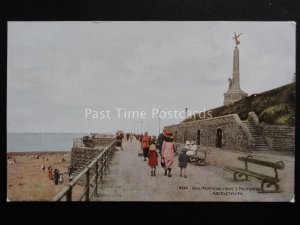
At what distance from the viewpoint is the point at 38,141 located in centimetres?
436

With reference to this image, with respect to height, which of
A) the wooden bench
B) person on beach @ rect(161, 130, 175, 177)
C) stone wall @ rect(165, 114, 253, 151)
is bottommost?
the wooden bench

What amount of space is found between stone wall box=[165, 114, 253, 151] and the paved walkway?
293mm

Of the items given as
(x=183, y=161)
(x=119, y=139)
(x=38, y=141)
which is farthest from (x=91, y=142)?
(x=183, y=161)

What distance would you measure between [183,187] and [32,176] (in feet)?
4.86

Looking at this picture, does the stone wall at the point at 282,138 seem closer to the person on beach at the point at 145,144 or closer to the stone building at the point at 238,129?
the stone building at the point at 238,129

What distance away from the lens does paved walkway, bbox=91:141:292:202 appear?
167 inches

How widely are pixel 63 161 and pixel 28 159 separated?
1.22 feet

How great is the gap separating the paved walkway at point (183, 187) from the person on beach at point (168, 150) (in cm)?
6

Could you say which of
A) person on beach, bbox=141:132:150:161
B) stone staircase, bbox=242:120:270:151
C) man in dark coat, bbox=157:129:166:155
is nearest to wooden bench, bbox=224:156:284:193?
stone staircase, bbox=242:120:270:151

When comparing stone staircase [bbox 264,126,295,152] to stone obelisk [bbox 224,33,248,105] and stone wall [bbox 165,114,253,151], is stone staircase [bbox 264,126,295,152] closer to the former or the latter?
stone wall [bbox 165,114,253,151]

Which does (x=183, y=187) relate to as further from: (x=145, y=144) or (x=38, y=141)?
(x=38, y=141)

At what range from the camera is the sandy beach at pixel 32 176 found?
13.5 feet

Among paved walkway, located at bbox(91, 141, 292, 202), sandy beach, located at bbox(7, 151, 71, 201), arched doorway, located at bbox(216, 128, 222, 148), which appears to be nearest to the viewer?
sandy beach, located at bbox(7, 151, 71, 201)

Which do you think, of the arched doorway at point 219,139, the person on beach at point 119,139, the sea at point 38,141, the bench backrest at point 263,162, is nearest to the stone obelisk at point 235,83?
the arched doorway at point 219,139
